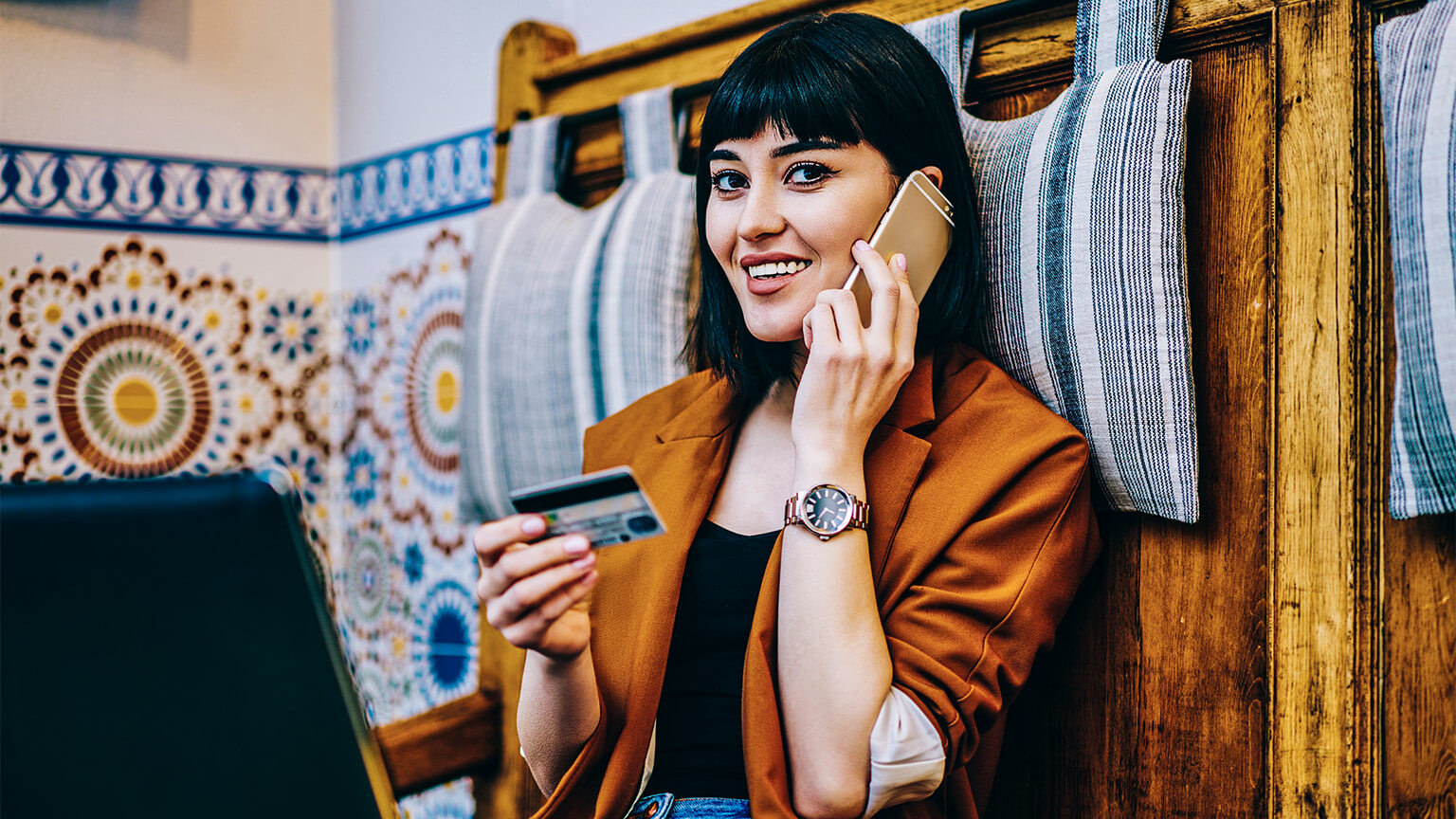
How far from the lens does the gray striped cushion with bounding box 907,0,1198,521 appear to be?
3.22 ft

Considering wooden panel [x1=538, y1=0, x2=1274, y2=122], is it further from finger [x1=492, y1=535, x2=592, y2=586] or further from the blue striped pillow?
finger [x1=492, y1=535, x2=592, y2=586]

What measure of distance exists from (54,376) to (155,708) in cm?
172

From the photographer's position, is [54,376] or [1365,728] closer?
[1365,728]

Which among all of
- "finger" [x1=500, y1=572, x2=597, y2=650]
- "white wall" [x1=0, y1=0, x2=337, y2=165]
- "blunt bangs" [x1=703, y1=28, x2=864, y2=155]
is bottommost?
"finger" [x1=500, y1=572, x2=597, y2=650]

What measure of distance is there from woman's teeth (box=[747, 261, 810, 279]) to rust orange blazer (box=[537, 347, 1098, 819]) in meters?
0.16

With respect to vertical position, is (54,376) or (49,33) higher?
(49,33)

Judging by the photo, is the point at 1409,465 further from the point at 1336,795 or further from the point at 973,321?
the point at 973,321

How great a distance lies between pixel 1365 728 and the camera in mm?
904

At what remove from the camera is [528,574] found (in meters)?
0.82

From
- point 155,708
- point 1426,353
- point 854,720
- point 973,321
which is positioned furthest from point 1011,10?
point 155,708

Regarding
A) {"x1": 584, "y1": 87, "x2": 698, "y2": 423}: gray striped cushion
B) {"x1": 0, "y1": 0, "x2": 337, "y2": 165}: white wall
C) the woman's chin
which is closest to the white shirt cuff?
the woman's chin

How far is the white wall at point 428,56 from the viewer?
1.85 metres

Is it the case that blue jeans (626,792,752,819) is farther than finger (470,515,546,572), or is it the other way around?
blue jeans (626,792,752,819)

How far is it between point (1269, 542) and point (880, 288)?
41cm
